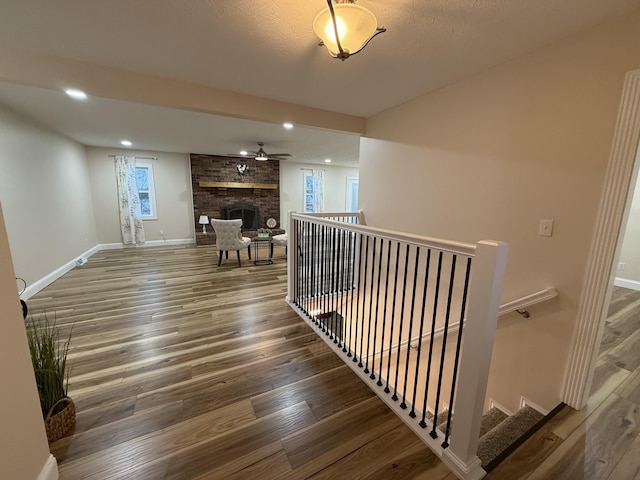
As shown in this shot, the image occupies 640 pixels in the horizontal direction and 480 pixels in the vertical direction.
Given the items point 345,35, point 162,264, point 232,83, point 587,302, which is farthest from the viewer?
point 162,264

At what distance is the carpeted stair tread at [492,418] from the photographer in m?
1.92

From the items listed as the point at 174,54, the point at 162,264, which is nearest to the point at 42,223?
the point at 162,264

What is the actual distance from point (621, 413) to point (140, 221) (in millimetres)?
8199

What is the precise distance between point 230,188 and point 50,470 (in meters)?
6.65

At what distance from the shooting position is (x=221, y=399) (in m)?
1.66

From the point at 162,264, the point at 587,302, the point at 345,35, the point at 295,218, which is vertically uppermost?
the point at 345,35

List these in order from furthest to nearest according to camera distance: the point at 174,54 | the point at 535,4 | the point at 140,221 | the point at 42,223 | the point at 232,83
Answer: the point at 140,221 → the point at 42,223 → the point at 232,83 → the point at 174,54 → the point at 535,4

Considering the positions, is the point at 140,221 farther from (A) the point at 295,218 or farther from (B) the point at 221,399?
(B) the point at 221,399

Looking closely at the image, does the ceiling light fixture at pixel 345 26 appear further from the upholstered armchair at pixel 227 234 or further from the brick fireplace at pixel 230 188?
the brick fireplace at pixel 230 188

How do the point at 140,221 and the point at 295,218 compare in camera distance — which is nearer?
the point at 295,218

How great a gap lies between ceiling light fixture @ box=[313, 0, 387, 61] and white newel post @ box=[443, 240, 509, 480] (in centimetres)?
115

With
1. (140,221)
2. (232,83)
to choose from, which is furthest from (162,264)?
(232,83)

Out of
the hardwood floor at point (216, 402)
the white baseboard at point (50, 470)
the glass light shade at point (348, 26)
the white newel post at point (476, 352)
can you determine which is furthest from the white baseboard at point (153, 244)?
the white newel post at point (476, 352)

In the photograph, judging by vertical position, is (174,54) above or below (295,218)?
above
